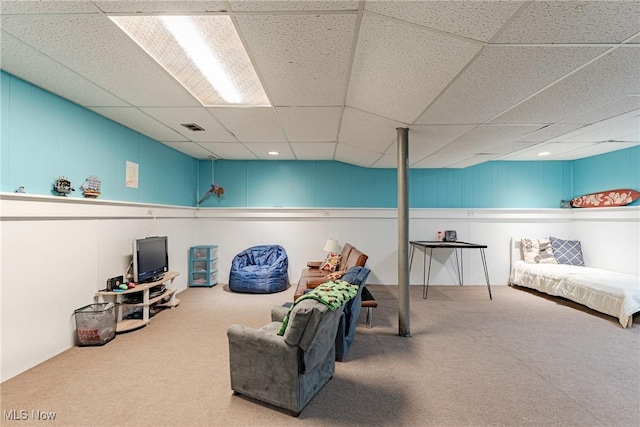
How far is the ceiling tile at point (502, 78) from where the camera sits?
1894 millimetres

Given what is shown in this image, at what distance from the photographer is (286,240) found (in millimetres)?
5855

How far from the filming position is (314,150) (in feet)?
16.5

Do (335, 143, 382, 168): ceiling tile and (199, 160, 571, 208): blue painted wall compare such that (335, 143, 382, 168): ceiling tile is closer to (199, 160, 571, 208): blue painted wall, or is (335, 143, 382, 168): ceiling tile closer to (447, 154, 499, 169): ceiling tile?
(199, 160, 571, 208): blue painted wall

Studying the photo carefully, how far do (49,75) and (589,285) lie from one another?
271 inches

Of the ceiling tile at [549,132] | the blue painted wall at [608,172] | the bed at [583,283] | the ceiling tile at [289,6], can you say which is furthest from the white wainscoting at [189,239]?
the ceiling tile at [289,6]

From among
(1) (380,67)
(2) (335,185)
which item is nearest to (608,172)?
(2) (335,185)

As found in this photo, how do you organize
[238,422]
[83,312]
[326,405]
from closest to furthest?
1. [238,422]
2. [326,405]
3. [83,312]

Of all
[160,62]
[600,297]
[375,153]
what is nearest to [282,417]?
[160,62]

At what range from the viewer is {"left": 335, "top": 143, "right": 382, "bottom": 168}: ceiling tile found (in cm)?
468

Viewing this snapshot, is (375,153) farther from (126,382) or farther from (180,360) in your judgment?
(126,382)

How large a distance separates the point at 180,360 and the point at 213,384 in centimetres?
59

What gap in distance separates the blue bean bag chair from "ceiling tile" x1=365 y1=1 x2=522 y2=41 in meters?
4.35

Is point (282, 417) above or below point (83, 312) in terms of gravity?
below

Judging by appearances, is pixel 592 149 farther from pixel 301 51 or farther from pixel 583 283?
pixel 301 51
